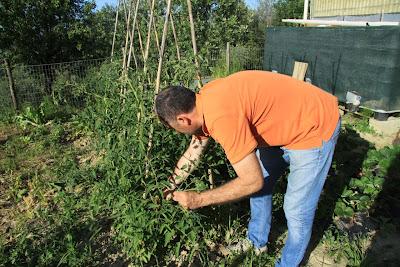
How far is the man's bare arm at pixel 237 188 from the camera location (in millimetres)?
1958

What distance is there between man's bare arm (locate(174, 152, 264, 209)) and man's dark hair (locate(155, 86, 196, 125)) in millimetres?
402

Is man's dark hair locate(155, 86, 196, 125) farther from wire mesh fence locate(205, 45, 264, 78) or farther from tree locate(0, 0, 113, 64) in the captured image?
wire mesh fence locate(205, 45, 264, 78)

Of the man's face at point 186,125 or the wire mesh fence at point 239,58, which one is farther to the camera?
the wire mesh fence at point 239,58

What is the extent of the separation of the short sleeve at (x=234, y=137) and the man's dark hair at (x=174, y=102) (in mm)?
196

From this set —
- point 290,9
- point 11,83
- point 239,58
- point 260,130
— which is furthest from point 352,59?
point 290,9

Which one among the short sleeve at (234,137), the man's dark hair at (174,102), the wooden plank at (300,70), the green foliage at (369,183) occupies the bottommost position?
the green foliage at (369,183)

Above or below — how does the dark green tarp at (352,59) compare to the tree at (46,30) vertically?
below

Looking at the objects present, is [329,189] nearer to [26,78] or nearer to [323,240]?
[323,240]

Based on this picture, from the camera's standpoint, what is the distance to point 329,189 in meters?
3.97

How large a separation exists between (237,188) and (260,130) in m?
0.38

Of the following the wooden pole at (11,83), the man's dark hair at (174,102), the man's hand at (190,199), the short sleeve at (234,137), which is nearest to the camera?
the short sleeve at (234,137)

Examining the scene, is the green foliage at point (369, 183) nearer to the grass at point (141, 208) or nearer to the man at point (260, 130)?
the grass at point (141, 208)

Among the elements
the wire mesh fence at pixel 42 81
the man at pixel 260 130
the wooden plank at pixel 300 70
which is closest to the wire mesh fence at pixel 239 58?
the wooden plank at pixel 300 70

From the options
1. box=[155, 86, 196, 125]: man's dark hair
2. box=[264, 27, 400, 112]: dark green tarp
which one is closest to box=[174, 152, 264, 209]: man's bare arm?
box=[155, 86, 196, 125]: man's dark hair
